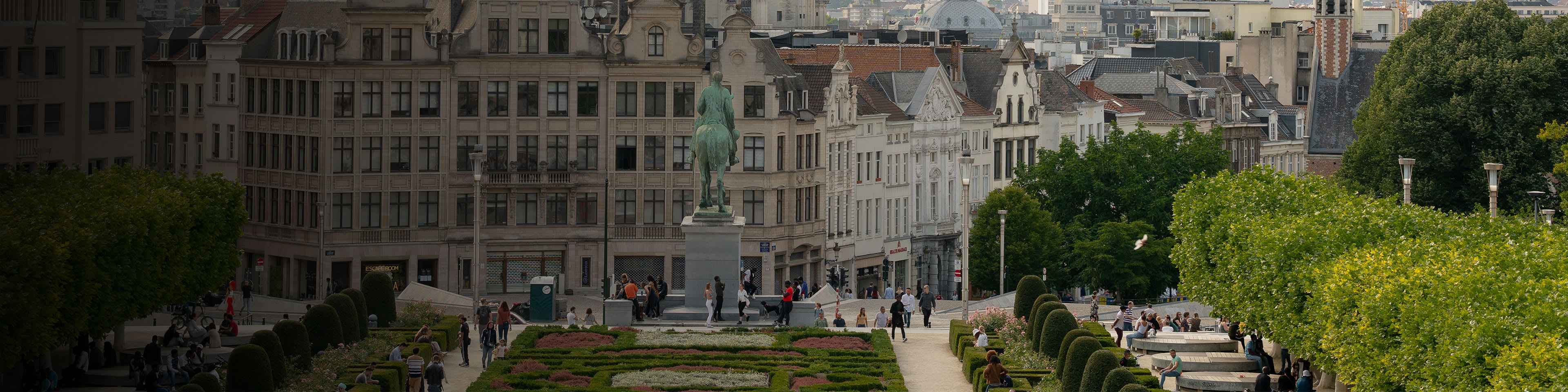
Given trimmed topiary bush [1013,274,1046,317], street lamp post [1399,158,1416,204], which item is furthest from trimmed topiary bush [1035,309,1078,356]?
street lamp post [1399,158,1416,204]

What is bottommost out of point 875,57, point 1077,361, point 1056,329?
point 1077,361

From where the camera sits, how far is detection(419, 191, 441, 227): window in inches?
4107

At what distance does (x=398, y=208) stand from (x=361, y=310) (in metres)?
33.6

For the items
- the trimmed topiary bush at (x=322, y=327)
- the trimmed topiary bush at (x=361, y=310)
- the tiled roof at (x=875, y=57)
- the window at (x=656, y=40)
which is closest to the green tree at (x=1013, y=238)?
the tiled roof at (x=875, y=57)

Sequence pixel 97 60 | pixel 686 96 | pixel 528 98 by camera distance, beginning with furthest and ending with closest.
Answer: pixel 686 96 < pixel 528 98 < pixel 97 60

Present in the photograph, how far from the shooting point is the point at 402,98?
10325 centimetres

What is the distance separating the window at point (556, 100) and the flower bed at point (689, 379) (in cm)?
4092

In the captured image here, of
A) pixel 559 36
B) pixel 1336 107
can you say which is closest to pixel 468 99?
pixel 559 36

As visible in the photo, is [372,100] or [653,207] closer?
[372,100]

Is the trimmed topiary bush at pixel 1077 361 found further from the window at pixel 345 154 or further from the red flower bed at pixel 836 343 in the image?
the window at pixel 345 154

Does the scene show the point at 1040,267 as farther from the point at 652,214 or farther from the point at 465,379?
the point at 465,379

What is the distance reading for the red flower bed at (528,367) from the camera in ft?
215

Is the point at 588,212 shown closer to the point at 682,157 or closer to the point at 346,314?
the point at 682,157

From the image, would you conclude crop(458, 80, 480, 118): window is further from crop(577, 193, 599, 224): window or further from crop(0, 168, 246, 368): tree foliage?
→ crop(0, 168, 246, 368): tree foliage
